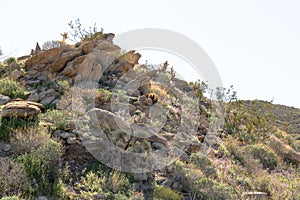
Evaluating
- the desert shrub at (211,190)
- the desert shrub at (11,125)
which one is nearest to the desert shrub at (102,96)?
the desert shrub at (11,125)

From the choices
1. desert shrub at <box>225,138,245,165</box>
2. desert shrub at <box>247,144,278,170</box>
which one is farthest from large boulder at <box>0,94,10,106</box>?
desert shrub at <box>247,144,278,170</box>

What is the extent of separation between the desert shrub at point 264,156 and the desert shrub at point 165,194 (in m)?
4.82

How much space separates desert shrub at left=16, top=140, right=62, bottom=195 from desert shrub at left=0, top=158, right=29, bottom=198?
5.6 inches

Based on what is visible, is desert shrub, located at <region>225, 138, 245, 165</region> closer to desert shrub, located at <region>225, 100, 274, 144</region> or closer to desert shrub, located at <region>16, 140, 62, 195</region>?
desert shrub, located at <region>225, 100, 274, 144</region>

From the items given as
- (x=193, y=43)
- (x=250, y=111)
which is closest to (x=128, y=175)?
(x=193, y=43)

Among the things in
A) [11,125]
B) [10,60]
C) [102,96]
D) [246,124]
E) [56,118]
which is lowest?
[11,125]

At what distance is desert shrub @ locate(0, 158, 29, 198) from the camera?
5247 millimetres

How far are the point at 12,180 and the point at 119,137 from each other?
270 cm

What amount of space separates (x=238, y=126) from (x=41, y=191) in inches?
370

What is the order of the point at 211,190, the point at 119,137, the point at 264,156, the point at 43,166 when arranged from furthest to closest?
the point at 264,156 → the point at 119,137 → the point at 211,190 → the point at 43,166

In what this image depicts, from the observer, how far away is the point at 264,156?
10.6 meters

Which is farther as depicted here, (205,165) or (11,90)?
(11,90)

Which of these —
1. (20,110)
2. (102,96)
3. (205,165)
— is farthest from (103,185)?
(102,96)

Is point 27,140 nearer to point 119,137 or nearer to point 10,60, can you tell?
point 119,137
